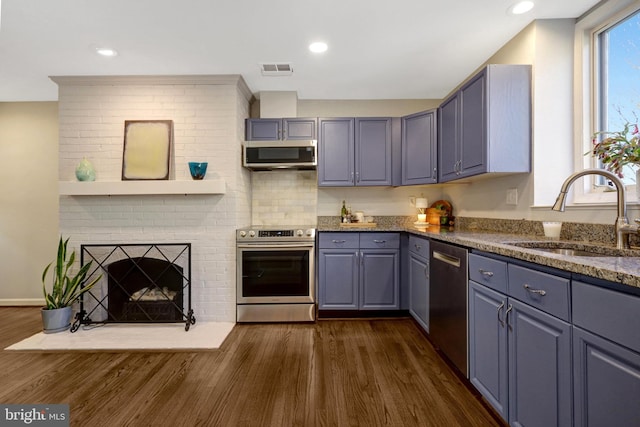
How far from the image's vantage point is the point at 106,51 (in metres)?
2.47

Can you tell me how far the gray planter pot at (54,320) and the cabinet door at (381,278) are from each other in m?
2.82

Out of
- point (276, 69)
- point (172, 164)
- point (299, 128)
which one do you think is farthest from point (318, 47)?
point (172, 164)

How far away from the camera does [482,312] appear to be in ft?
5.28

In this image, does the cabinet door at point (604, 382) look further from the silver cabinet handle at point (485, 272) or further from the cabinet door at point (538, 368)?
the silver cabinet handle at point (485, 272)

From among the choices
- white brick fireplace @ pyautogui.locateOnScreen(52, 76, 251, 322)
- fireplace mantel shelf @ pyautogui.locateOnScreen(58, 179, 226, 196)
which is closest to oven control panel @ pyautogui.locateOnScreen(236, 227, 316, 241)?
white brick fireplace @ pyautogui.locateOnScreen(52, 76, 251, 322)

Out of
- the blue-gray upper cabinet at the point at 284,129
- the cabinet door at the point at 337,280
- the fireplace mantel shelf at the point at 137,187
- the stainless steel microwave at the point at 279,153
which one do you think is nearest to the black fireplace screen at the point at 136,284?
the fireplace mantel shelf at the point at 137,187

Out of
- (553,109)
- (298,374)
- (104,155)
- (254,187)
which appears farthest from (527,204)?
(104,155)

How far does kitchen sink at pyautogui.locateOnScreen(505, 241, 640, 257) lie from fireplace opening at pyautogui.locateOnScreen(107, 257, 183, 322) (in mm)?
2960

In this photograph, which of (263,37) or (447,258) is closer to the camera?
(447,258)

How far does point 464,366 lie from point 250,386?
4.48ft

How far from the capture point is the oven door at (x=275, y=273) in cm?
294

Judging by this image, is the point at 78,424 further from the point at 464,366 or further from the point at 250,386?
the point at 464,366

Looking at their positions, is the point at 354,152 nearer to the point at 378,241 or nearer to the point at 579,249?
the point at 378,241

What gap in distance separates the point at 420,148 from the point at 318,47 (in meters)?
1.47
